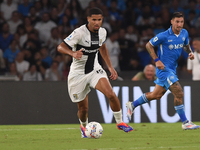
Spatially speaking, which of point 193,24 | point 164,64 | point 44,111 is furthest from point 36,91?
point 193,24

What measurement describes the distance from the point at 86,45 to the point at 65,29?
6230mm

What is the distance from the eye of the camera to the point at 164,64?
7.36 metres

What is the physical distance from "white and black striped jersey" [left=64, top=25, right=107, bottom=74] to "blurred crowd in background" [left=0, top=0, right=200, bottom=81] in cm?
464

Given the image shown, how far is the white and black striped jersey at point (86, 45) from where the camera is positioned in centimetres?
608

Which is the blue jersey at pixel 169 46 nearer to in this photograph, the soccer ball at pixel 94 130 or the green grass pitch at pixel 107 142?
the green grass pitch at pixel 107 142

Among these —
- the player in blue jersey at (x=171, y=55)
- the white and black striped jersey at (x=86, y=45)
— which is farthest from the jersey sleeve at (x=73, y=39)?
the player in blue jersey at (x=171, y=55)

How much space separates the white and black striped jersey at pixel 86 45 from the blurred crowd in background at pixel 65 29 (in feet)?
15.2

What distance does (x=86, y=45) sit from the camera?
20.2 feet

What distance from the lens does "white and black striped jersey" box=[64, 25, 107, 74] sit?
6078 millimetres

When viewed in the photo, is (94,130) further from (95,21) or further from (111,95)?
(95,21)

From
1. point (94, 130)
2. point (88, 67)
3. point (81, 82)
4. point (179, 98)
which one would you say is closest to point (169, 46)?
point (179, 98)

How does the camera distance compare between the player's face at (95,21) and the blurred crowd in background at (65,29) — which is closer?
the player's face at (95,21)

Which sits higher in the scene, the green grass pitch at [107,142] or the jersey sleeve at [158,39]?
the jersey sleeve at [158,39]

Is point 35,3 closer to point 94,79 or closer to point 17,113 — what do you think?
point 17,113
